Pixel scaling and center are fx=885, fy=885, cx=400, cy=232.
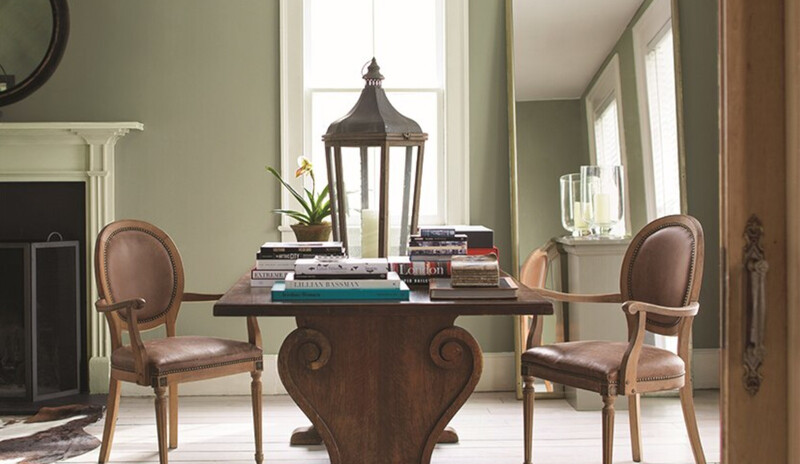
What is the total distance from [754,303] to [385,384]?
1.65 meters

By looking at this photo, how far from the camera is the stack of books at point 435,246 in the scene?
2908 mm

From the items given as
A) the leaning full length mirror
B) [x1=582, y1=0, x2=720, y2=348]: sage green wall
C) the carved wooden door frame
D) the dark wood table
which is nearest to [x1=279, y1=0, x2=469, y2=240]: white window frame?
the leaning full length mirror

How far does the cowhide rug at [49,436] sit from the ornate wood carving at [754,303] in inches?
117

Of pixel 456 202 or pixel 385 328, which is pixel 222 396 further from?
pixel 385 328

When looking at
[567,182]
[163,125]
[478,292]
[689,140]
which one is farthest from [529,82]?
[478,292]

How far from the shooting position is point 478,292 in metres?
2.54

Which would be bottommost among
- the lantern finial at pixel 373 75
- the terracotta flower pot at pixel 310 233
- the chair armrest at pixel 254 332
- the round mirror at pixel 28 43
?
the chair armrest at pixel 254 332

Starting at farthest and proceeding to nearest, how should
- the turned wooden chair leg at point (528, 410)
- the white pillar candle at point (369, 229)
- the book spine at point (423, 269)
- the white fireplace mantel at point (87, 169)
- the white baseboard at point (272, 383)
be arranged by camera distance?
the white baseboard at point (272, 383) < the white fireplace mantel at point (87, 169) < the white pillar candle at point (369, 229) < the turned wooden chair leg at point (528, 410) < the book spine at point (423, 269)

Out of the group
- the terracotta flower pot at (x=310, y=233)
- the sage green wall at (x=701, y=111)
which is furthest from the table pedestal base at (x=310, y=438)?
the sage green wall at (x=701, y=111)

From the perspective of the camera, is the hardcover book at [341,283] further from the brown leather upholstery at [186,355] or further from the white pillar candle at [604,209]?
the white pillar candle at [604,209]

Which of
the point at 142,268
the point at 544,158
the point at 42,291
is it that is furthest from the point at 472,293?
the point at 42,291

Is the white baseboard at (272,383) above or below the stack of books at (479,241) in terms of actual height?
below

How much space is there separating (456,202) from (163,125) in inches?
61.5

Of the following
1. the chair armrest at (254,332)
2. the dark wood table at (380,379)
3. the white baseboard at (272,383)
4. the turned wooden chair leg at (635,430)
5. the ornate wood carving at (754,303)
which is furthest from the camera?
the white baseboard at (272,383)
